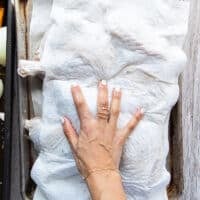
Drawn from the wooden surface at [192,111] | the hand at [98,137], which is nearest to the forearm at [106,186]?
the hand at [98,137]

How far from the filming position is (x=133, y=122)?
2.45 ft

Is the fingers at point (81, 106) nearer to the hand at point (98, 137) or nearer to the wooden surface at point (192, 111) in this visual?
the hand at point (98, 137)

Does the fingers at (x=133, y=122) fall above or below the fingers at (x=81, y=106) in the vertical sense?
below

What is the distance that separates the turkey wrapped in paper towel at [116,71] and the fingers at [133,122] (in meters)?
0.01

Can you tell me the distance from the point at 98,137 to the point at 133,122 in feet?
0.23

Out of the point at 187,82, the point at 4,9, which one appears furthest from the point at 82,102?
the point at 187,82

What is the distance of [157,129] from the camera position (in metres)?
0.77

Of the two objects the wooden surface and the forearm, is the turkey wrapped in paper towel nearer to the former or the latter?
the forearm

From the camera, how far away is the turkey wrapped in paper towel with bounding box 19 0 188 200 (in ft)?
2.45

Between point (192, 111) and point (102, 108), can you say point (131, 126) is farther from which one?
point (192, 111)

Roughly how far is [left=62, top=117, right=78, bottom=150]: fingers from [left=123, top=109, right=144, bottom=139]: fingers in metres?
0.09

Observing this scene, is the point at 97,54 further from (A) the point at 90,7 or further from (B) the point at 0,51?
(B) the point at 0,51

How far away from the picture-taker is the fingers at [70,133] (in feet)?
2.42

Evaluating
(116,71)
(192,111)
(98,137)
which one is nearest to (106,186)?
(98,137)
